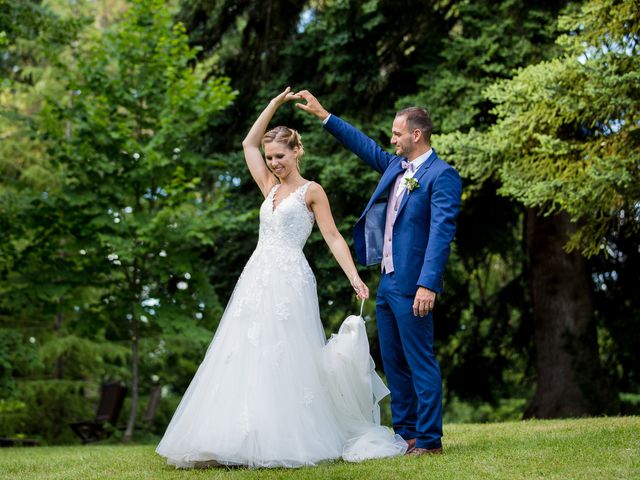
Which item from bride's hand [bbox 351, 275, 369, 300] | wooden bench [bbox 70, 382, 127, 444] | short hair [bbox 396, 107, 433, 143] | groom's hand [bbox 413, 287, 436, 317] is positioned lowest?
wooden bench [bbox 70, 382, 127, 444]

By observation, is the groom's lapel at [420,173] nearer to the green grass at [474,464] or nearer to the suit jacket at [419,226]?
the suit jacket at [419,226]

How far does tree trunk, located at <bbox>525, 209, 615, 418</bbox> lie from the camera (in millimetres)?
10625

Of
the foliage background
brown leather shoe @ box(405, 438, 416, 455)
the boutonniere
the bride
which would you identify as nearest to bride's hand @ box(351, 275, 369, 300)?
the bride

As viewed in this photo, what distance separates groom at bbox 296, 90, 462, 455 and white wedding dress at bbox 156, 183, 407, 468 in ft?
0.66

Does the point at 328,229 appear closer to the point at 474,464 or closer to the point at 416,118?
the point at 416,118

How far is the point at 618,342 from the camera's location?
38.0 feet

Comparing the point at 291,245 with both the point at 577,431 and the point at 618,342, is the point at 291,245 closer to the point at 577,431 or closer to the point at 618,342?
the point at 577,431

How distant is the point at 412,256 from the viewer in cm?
514

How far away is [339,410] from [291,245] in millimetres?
1144

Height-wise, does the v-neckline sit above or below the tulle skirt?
above

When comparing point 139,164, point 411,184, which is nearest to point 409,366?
point 411,184

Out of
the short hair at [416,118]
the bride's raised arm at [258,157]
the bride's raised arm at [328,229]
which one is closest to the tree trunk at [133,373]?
the bride's raised arm at [258,157]

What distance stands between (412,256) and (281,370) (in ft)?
3.61

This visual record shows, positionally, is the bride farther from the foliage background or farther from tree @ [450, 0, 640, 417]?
the foliage background
